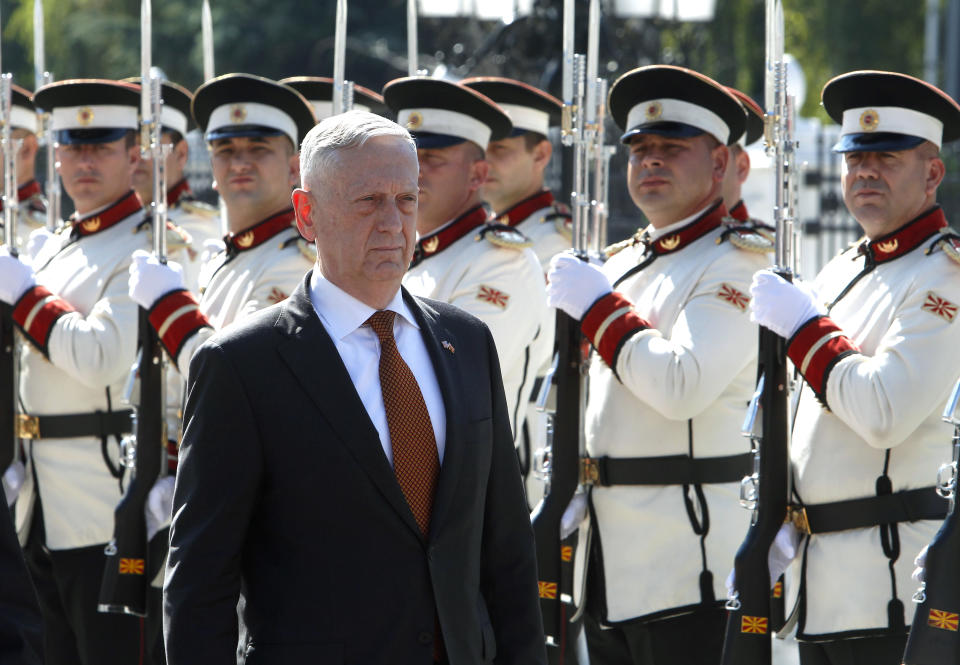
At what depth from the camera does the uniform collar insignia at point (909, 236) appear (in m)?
4.21

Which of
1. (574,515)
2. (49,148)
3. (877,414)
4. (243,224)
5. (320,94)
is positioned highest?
(320,94)

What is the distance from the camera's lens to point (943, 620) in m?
3.69

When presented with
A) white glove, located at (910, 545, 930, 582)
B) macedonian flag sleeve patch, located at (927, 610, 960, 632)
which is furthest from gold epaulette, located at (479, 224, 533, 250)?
macedonian flag sleeve patch, located at (927, 610, 960, 632)

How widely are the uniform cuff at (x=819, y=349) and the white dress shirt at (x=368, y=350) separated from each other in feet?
4.89

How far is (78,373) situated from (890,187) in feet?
9.13

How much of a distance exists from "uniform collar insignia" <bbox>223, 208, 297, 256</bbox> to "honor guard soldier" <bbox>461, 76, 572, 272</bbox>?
1.32 m

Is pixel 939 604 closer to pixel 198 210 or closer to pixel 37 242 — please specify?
pixel 37 242

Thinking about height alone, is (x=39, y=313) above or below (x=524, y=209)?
below

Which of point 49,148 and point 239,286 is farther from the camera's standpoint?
point 49,148

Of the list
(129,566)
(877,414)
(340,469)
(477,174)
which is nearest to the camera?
(340,469)

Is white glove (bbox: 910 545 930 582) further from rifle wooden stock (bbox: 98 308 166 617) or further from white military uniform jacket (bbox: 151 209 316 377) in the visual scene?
rifle wooden stock (bbox: 98 308 166 617)

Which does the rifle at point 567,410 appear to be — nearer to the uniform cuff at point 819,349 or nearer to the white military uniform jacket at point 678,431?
the white military uniform jacket at point 678,431

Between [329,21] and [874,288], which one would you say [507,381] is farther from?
[329,21]

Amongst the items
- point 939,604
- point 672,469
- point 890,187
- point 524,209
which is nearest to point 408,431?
point 939,604
